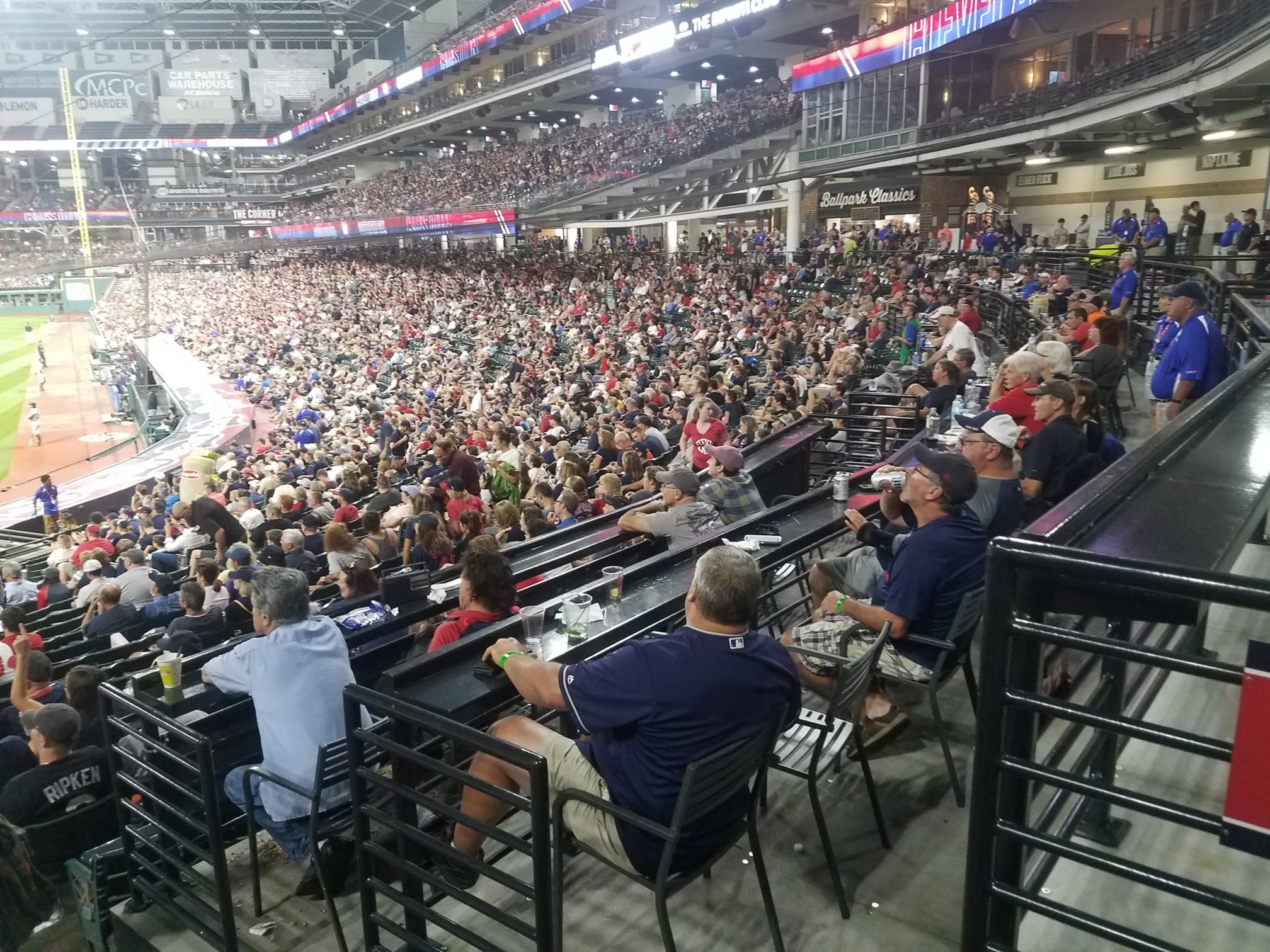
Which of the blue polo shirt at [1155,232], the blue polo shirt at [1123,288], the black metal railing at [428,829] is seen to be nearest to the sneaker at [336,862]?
the black metal railing at [428,829]

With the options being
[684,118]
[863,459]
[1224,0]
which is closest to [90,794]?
[863,459]

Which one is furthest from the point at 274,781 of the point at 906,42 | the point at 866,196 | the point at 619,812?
the point at 866,196

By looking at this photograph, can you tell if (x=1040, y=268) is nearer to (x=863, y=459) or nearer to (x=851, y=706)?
(x=863, y=459)

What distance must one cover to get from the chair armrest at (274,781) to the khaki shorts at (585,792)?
90cm

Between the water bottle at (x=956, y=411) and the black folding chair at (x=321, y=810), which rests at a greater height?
the water bottle at (x=956, y=411)

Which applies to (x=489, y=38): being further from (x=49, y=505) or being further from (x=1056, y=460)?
(x=1056, y=460)

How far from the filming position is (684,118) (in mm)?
33906

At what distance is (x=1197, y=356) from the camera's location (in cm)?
614

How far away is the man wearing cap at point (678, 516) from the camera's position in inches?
192

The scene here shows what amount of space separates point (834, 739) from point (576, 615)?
3.62ft

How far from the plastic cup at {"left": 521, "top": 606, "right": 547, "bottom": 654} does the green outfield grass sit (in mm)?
27736

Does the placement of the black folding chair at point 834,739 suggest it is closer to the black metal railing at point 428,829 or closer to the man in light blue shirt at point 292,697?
the black metal railing at point 428,829

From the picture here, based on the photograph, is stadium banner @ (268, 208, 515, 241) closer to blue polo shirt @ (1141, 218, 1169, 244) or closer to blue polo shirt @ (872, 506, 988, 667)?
blue polo shirt @ (1141, 218, 1169, 244)

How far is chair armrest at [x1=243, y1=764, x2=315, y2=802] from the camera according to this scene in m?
3.01
